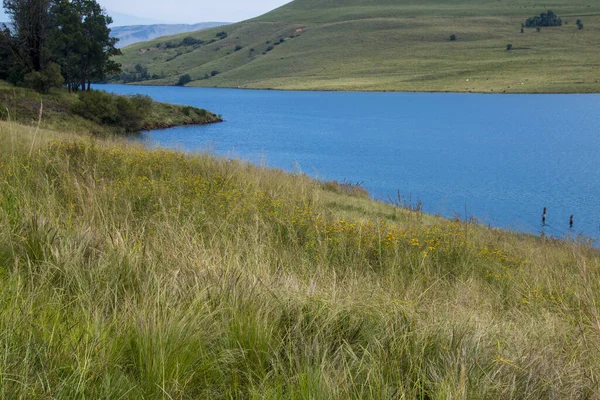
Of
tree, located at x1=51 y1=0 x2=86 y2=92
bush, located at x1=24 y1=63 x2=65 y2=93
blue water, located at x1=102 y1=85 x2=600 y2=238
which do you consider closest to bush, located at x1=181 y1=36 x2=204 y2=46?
blue water, located at x1=102 y1=85 x2=600 y2=238

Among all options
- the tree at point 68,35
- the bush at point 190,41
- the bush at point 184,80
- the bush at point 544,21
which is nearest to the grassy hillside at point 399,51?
the bush at point 184,80

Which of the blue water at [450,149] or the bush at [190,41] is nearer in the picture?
the blue water at [450,149]

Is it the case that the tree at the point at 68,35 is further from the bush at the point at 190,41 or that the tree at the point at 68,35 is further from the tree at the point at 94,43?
the bush at the point at 190,41

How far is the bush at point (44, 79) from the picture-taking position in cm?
3603

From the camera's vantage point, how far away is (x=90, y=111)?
38281 millimetres

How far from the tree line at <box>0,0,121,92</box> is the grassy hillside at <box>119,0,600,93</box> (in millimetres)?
64301

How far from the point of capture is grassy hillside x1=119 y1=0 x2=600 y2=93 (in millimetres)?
99125

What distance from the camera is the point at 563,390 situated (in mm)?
2611

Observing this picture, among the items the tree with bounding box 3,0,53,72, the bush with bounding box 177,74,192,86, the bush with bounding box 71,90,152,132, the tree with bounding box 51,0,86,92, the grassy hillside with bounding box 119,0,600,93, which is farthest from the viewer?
the bush with bounding box 177,74,192,86

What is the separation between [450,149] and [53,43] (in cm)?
3189

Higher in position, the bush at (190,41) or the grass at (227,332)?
the bush at (190,41)

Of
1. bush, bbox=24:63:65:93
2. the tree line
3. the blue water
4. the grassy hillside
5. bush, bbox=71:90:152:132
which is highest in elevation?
the grassy hillside

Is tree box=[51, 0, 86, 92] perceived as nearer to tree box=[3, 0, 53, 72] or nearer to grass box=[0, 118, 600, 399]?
tree box=[3, 0, 53, 72]

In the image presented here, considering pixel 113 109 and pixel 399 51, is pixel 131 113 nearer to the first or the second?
pixel 113 109
